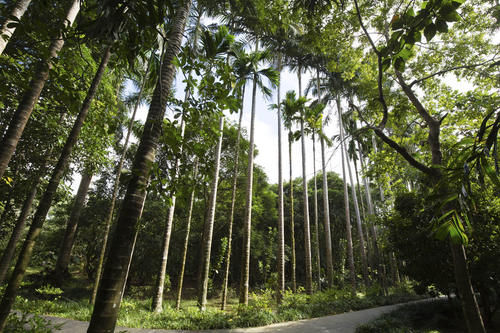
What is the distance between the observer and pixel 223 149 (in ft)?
48.7

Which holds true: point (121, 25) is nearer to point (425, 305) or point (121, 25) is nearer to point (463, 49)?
point (463, 49)

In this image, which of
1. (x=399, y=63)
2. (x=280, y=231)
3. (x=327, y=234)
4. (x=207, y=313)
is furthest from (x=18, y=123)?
(x=327, y=234)

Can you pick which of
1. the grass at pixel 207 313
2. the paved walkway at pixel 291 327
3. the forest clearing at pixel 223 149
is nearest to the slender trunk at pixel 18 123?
the forest clearing at pixel 223 149

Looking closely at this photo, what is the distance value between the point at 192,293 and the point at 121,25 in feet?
57.5

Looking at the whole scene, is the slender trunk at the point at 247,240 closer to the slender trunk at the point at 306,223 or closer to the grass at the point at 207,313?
the grass at the point at 207,313

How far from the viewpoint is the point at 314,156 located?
15086 mm

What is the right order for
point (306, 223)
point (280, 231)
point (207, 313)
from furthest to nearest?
point (306, 223)
point (280, 231)
point (207, 313)

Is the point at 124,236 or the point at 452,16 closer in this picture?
the point at 452,16

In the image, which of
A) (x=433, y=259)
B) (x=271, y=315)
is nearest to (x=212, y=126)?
(x=271, y=315)

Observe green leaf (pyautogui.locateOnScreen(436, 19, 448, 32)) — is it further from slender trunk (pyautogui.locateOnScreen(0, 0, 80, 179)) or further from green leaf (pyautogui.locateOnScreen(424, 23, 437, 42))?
slender trunk (pyautogui.locateOnScreen(0, 0, 80, 179))

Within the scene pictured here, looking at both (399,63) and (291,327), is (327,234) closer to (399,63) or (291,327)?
(291,327)

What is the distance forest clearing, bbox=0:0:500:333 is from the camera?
1605 millimetres

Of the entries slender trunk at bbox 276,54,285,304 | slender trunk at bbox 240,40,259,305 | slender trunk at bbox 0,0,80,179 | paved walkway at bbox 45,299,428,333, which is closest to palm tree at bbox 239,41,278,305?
slender trunk at bbox 240,40,259,305

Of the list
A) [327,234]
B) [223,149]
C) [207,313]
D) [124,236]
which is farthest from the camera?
[223,149]
